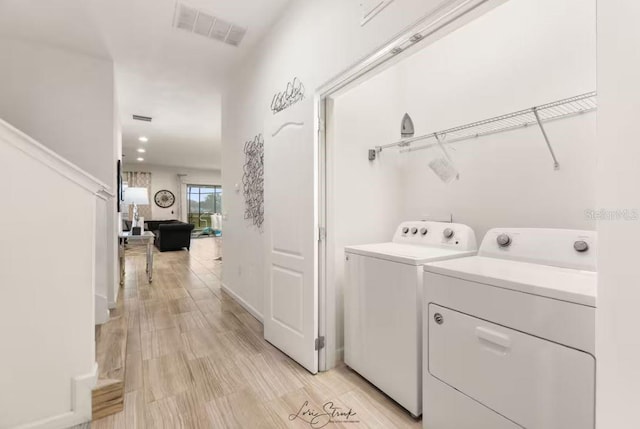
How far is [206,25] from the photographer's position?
260cm

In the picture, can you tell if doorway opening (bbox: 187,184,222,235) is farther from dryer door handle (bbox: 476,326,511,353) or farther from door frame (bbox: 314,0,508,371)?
dryer door handle (bbox: 476,326,511,353)

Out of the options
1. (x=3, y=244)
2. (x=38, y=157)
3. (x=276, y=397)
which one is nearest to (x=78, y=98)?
(x=38, y=157)

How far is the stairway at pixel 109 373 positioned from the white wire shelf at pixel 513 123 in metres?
2.19

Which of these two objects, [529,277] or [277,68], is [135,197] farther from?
[529,277]

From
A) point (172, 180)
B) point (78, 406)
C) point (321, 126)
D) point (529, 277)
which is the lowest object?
point (78, 406)

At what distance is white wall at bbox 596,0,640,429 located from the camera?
1.86 feet

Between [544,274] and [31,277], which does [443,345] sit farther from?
[31,277]

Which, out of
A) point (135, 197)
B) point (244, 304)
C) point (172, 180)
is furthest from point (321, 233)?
point (172, 180)

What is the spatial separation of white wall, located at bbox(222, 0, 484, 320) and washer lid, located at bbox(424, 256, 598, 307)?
3.73ft

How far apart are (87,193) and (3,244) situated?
399 mm

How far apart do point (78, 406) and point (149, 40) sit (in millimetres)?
2985

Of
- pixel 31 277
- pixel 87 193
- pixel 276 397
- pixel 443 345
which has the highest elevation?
pixel 87 193

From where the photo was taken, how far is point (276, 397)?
176 centimetres

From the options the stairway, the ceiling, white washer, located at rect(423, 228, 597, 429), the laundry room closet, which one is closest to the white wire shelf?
the laundry room closet
